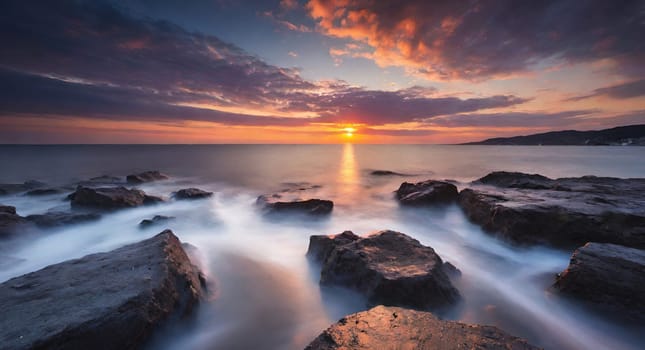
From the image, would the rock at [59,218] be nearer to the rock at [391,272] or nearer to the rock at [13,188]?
the rock at [391,272]

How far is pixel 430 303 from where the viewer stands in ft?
12.3

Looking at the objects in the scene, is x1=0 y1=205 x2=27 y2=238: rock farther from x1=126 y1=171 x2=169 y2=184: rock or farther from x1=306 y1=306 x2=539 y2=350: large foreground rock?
x1=126 y1=171 x2=169 y2=184: rock

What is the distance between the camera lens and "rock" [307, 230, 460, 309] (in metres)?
3.71

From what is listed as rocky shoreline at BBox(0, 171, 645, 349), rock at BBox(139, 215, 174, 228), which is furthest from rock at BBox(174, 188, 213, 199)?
rocky shoreline at BBox(0, 171, 645, 349)

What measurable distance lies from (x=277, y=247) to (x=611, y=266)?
625 cm

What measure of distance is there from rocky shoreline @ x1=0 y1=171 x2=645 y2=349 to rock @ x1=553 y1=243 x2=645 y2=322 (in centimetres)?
1

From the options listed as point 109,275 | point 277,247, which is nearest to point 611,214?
point 277,247

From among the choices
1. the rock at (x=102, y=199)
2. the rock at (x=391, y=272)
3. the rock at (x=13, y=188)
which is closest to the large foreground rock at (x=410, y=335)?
the rock at (x=391, y=272)

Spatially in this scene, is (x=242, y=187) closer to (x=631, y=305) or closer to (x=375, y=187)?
(x=375, y=187)

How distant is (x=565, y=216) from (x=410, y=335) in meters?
5.77

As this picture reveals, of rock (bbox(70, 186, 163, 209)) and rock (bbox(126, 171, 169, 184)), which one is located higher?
rock (bbox(70, 186, 163, 209))

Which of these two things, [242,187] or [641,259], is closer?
[641,259]

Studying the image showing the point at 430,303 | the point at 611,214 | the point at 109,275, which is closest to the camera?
the point at 109,275

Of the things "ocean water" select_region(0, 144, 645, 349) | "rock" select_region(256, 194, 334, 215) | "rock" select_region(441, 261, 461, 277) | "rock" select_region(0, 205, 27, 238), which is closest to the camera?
"ocean water" select_region(0, 144, 645, 349)
